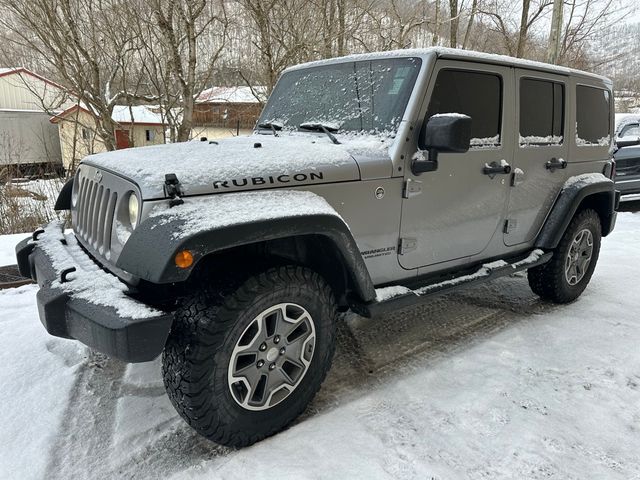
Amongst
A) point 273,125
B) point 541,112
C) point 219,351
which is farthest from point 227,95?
point 219,351

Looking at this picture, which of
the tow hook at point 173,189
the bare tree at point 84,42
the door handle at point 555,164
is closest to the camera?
the tow hook at point 173,189

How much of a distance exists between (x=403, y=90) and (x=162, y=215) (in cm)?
168

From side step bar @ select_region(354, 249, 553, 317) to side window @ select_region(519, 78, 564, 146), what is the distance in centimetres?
92

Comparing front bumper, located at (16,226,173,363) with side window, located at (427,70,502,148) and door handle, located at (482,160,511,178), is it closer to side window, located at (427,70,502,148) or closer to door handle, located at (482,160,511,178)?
side window, located at (427,70,502,148)

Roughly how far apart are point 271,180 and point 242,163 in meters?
0.16

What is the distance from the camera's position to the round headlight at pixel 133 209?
2.22m

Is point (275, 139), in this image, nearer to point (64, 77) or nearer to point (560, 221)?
point (560, 221)

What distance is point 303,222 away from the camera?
2.27 meters

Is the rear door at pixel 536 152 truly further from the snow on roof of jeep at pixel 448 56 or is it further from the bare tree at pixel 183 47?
the bare tree at pixel 183 47

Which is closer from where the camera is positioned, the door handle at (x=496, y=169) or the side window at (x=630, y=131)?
the door handle at (x=496, y=169)

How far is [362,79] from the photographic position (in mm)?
3186

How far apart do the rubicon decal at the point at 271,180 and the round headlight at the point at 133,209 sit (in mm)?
378

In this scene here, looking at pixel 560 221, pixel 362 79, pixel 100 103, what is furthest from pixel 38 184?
pixel 560 221

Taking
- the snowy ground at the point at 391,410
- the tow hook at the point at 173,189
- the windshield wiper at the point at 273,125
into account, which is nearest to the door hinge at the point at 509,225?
the snowy ground at the point at 391,410
